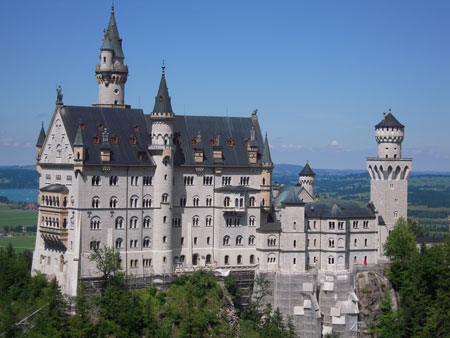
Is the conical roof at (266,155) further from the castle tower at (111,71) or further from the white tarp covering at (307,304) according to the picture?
the castle tower at (111,71)

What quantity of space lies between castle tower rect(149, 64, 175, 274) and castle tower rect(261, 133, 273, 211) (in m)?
13.7

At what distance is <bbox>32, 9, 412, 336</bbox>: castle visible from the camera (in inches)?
3802

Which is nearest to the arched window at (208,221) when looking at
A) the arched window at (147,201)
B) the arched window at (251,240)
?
the arched window at (251,240)

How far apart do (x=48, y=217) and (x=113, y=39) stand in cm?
2660

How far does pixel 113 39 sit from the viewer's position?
4331 inches

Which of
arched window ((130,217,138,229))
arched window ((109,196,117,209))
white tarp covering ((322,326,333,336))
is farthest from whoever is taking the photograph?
white tarp covering ((322,326,333,336))

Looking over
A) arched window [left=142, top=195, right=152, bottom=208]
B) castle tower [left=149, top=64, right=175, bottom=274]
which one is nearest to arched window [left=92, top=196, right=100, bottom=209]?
arched window [left=142, top=195, right=152, bottom=208]

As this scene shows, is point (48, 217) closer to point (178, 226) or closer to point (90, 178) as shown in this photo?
point (90, 178)

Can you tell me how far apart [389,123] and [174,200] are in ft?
110

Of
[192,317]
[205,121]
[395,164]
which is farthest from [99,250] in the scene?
[395,164]

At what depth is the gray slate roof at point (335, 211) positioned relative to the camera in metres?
105

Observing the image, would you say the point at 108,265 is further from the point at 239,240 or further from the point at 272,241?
the point at 272,241

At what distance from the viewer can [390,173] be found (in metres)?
114

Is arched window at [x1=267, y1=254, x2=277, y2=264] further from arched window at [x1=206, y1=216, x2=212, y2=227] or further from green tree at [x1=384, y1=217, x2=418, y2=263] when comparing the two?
green tree at [x1=384, y1=217, x2=418, y2=263]
